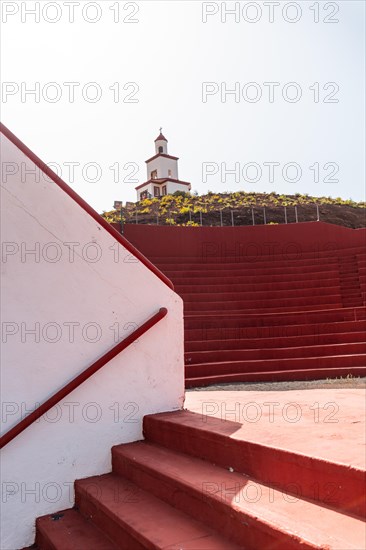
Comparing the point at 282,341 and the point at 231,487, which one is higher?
the point at 282,341

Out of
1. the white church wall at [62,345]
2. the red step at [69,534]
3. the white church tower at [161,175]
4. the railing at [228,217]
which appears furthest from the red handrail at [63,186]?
the white church tower at [161,175]

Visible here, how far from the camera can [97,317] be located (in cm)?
313

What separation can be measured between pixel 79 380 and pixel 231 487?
4.14ft

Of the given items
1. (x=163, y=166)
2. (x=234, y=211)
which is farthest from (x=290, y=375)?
(x=163, y=166)

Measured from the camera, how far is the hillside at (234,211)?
2177 cm

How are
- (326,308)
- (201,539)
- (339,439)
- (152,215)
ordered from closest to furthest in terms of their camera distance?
(201,539) → (339,439) → (326,308) → (152,215)

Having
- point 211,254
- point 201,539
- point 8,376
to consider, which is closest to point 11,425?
point 8,376

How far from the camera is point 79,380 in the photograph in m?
2.90

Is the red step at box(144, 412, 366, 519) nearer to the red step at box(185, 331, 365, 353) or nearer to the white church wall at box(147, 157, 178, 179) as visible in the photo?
the red step at box(185, 331, 365, 353)

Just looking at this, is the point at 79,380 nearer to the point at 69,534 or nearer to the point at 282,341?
the point at 69,534

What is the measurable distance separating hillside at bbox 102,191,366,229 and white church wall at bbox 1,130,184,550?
15.8 m

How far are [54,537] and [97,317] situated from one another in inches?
52.1

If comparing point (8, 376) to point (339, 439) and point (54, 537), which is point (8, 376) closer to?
point (54, 537)

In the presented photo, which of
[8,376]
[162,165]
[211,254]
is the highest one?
[162,165]
